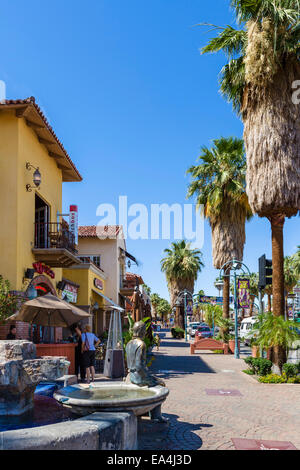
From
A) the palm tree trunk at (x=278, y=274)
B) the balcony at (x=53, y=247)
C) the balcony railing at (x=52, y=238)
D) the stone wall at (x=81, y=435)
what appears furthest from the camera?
the balcony railing at (x=52, y=238)

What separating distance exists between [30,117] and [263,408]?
12035 mm

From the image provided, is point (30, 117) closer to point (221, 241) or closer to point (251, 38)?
point (251, 38)

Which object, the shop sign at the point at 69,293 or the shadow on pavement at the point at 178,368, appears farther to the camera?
the shop sign at the point at 69,293

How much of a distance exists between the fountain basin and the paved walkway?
0.66 m

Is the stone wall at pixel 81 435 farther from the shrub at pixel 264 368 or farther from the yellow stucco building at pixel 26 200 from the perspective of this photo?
the yellow stucco building at pixel 26 200

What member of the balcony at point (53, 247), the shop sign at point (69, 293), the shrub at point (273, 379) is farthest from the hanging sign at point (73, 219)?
the shrub at point (273, 379)

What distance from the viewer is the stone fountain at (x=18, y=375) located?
5109 mm

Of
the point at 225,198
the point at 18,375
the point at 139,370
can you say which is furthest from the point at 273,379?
the point at 225,198

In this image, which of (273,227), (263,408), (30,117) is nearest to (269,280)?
(273,227)

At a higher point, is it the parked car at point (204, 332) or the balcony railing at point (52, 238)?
the balcony railing at point (52, 238)

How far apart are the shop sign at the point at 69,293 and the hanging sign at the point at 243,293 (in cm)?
871

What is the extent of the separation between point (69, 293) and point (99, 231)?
1200cm

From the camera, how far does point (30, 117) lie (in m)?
15.6

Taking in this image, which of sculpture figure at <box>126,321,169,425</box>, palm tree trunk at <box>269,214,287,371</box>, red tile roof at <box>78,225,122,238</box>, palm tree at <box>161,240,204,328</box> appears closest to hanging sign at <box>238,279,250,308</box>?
palm tree trunk at <box>269,214,287,371</box>
